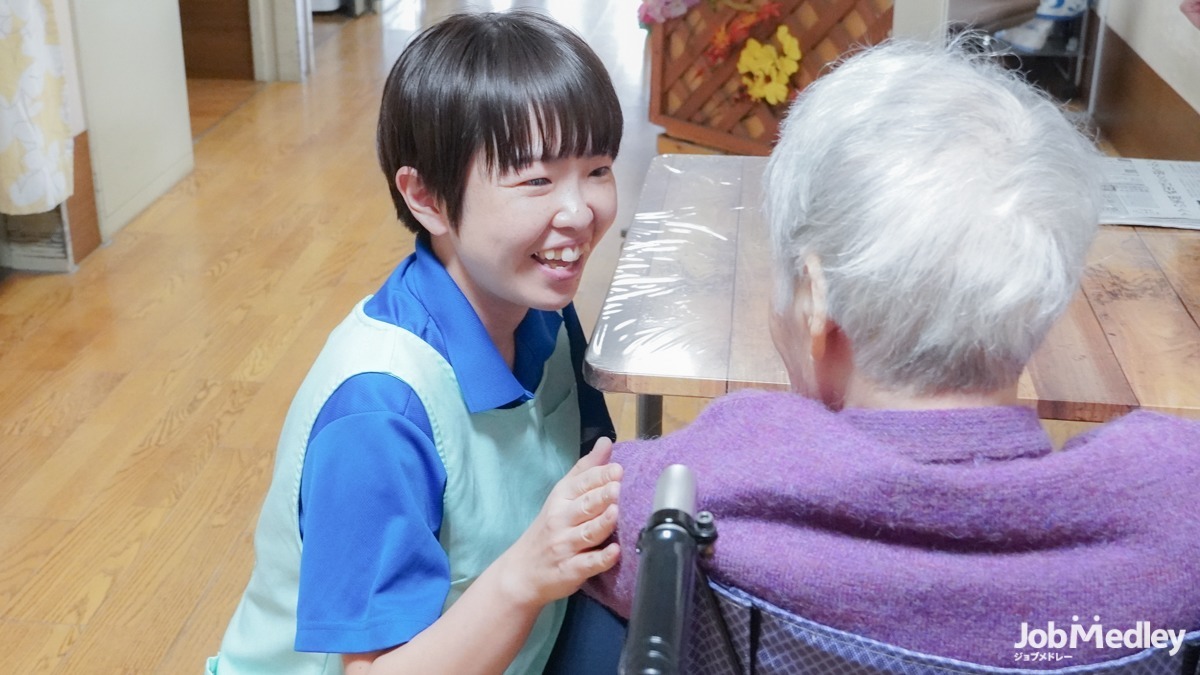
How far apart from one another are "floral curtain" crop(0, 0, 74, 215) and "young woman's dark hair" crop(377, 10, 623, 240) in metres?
1.73

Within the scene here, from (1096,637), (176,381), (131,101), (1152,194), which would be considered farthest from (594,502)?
(131,101)

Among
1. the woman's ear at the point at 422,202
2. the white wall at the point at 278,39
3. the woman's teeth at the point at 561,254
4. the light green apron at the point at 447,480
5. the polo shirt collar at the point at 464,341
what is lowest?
the white wall at the point at 278,39

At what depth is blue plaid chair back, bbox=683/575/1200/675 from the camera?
0.57 meters

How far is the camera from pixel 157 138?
3.13 meters

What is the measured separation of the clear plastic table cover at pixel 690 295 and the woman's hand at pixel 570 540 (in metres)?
0.27

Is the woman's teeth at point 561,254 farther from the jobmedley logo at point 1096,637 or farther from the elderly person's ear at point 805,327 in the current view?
the jobmedley logo at point 1096,637

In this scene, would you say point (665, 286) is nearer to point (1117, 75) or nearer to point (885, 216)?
point (885, 216)

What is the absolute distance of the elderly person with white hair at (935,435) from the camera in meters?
0.58

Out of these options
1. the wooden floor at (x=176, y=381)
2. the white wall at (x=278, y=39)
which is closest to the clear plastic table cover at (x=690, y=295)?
the wooden floor at (x=176, y=381)

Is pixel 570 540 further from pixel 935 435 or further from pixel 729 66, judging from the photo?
pixel 729 66

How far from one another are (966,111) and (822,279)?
11 cm

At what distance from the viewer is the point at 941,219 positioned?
0.61m

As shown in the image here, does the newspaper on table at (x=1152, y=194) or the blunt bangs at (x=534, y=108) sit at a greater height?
the blunt bangs at (x=534, y=108)

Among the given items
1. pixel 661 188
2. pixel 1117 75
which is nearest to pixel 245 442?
pixel 661 188
